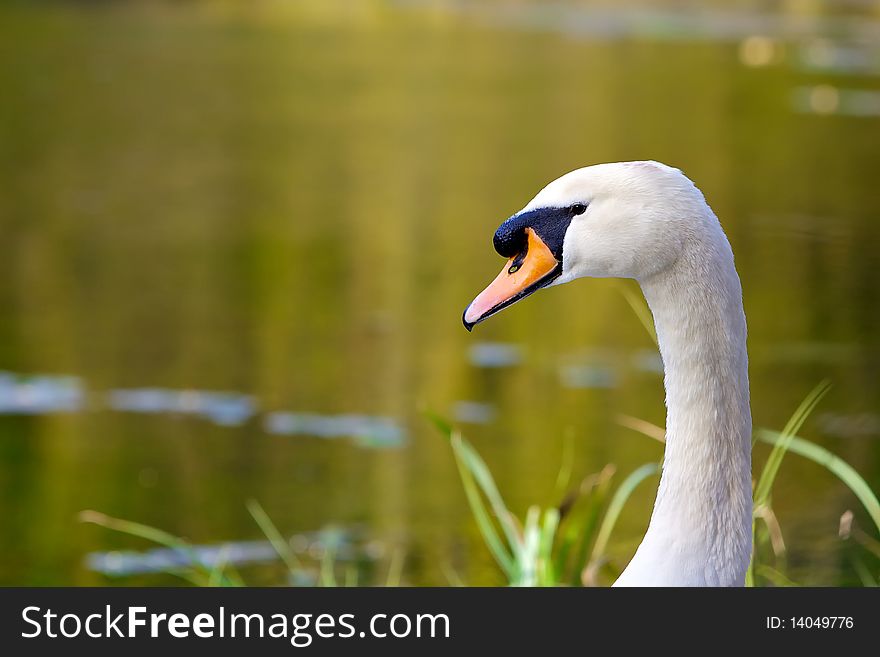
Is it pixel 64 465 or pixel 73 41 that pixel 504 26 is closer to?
pixel 73 41

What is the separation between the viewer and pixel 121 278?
11.4 m

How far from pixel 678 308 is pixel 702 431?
211 mm

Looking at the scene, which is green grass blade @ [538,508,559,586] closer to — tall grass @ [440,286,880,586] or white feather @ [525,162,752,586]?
tall grass @ [440,286,880,586]

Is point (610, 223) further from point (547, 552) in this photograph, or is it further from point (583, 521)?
point (583, 521)

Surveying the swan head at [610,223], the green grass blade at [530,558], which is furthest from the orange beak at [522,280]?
the green grass blade at [530,558]

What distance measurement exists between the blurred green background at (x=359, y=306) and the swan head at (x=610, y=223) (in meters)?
1.43

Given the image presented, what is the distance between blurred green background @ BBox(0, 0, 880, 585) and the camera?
274 inches

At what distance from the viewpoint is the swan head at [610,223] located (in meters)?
2.67

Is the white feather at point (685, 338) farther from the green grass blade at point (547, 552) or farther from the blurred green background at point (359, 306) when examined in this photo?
the blurred green background at point (359, 306)

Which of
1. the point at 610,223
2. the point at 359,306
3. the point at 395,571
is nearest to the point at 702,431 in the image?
the point at 610,223

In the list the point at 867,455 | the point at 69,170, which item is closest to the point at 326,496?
the point at 867,455

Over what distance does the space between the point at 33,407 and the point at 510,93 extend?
18.7 metres

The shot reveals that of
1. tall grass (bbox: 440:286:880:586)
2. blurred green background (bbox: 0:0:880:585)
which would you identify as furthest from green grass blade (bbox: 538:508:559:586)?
blurred green background (bbox: 0:0:880:585)

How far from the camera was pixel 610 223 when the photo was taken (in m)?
2.67
